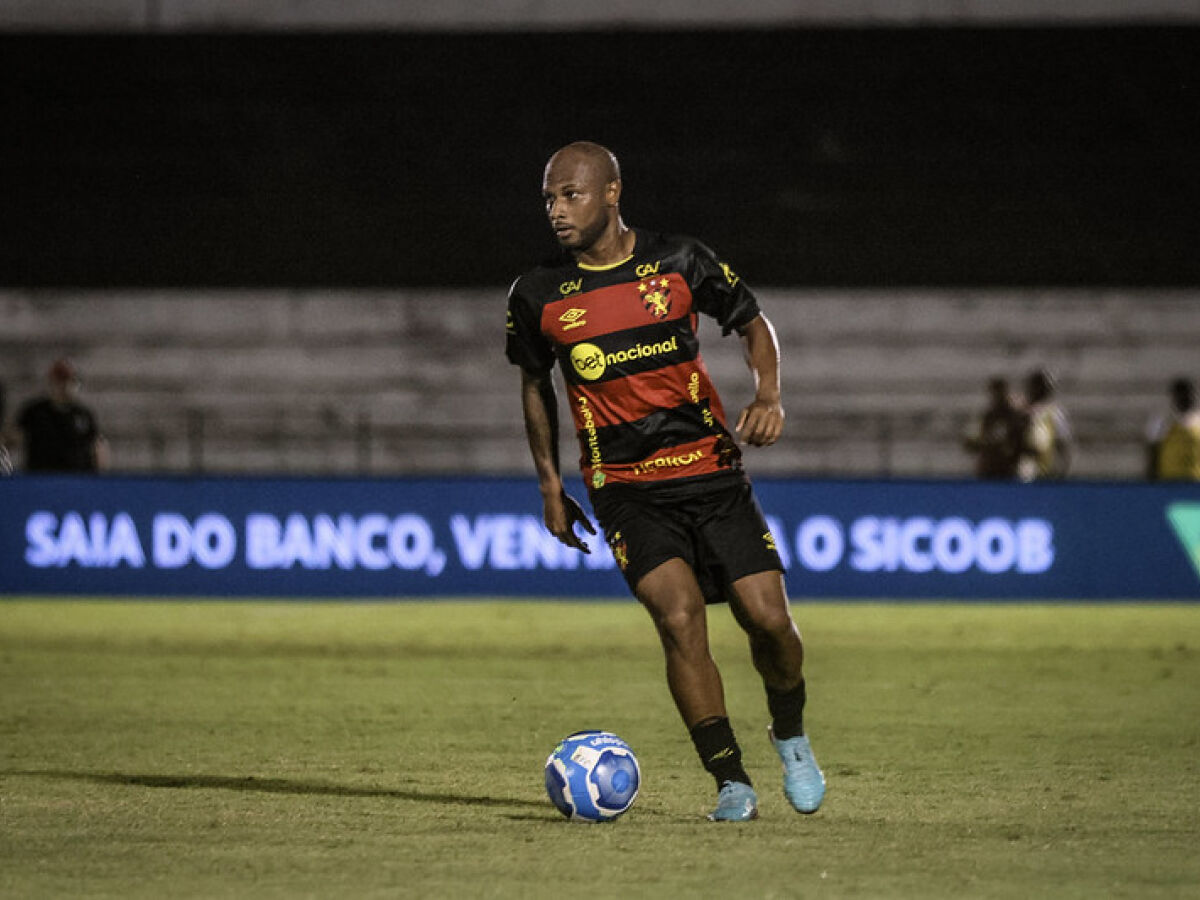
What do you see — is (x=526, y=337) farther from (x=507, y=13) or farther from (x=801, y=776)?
(x=507, y=13)

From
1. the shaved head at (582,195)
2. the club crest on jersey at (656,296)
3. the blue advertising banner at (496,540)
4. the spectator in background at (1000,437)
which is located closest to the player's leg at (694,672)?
the club crest on jersey at (656,296)

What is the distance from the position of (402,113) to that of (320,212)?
1.63m

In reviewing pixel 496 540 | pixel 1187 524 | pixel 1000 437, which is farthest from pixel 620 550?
pixel 1000 437

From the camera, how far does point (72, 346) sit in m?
23.7

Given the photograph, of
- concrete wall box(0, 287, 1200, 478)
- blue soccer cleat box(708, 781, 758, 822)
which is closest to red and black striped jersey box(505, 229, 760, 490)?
blue soccer cleat box(708, 781, 758, 822)

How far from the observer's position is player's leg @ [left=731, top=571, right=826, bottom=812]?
668 cm

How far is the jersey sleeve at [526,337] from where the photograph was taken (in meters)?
6.90

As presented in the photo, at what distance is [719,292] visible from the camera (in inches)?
271

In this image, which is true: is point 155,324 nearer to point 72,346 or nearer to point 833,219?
point 72,346

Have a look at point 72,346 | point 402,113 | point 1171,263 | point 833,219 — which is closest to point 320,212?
point 402,113

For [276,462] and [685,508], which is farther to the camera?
[276,462]

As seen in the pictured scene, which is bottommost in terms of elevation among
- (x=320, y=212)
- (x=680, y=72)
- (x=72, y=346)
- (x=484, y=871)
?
(x=484, y=871)

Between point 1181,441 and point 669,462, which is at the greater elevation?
point 1181,441

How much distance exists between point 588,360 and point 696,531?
2.17 ft
